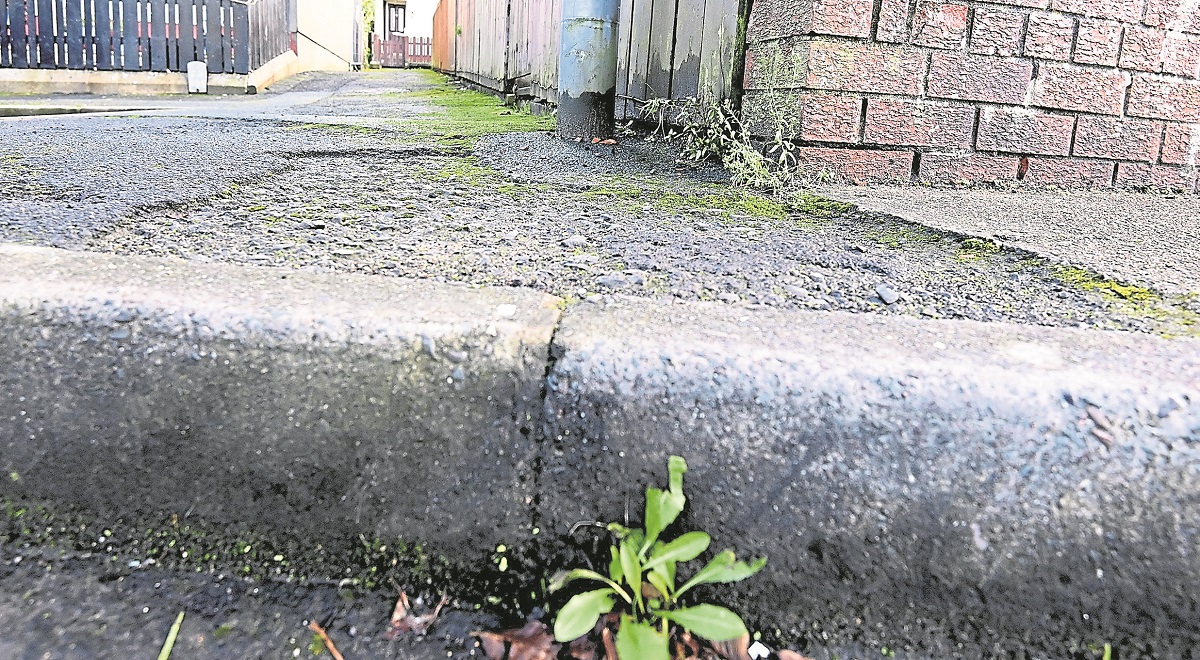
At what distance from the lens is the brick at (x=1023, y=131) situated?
6.66 ft

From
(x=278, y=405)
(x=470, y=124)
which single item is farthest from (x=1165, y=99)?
(x=470, y=124)

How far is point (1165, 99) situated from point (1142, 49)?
180mm

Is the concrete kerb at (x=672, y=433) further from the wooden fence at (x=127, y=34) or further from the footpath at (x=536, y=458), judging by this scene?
the wooden fence at (x=127, y=34)

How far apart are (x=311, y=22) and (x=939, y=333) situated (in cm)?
1496

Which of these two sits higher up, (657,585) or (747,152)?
(747,152)

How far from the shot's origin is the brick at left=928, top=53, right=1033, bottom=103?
1.95 meters

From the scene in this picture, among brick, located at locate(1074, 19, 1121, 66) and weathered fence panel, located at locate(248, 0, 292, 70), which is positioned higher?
weathered fence panel, located at locate(248, 0, 292, 70)

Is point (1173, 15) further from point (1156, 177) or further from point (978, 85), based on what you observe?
point (978, 85)

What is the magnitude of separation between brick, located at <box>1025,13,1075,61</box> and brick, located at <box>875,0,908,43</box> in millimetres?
329

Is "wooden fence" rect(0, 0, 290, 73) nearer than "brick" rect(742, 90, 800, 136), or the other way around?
"brick" rect(742, 90, 800, 136)

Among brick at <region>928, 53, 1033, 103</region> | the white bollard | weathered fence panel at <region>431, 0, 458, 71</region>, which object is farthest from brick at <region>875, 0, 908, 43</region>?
weathered fence panel at <region>431, 0, 458, 71</region>

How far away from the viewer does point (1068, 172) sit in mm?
2150

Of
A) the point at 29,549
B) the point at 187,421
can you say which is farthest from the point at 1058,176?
the point at 29,549

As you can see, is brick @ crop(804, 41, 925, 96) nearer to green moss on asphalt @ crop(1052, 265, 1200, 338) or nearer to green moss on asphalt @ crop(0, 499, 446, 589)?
green moss on asphalt @ crop(1052, 265, 1200, 338)
